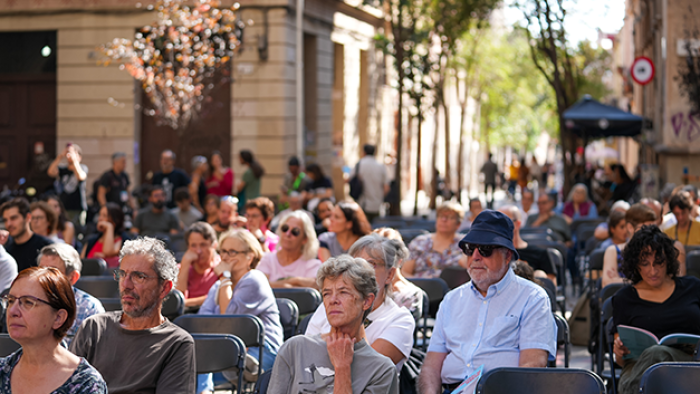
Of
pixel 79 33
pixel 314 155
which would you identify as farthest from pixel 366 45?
pixel 79 33

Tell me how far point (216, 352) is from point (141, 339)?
1169 mm

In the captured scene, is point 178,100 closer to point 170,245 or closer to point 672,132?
point 170,245

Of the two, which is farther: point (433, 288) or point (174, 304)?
point (433, 288)

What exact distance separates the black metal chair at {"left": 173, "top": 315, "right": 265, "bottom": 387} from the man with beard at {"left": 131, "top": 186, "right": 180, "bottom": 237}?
5.83m

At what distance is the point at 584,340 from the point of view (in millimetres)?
8227

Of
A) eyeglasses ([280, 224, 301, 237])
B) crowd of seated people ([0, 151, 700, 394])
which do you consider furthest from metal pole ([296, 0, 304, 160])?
crowd of seated people ([0, 151, 700, 394])

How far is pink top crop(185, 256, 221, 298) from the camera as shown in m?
7.79

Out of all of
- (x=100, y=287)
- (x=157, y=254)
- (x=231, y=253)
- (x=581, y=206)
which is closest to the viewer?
(x=157, y=254)

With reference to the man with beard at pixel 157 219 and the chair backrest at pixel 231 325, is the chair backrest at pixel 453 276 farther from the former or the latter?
the man with beard at pixel 157 219

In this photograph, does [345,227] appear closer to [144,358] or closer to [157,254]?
[157,254]

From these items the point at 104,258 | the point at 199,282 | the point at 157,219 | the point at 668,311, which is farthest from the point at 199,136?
the point at 668,311

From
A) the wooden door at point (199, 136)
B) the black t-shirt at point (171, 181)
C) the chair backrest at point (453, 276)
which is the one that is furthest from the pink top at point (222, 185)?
the chair backrest at point (453, 276)

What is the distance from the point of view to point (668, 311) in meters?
5.66

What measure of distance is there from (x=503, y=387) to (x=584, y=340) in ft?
13.1
